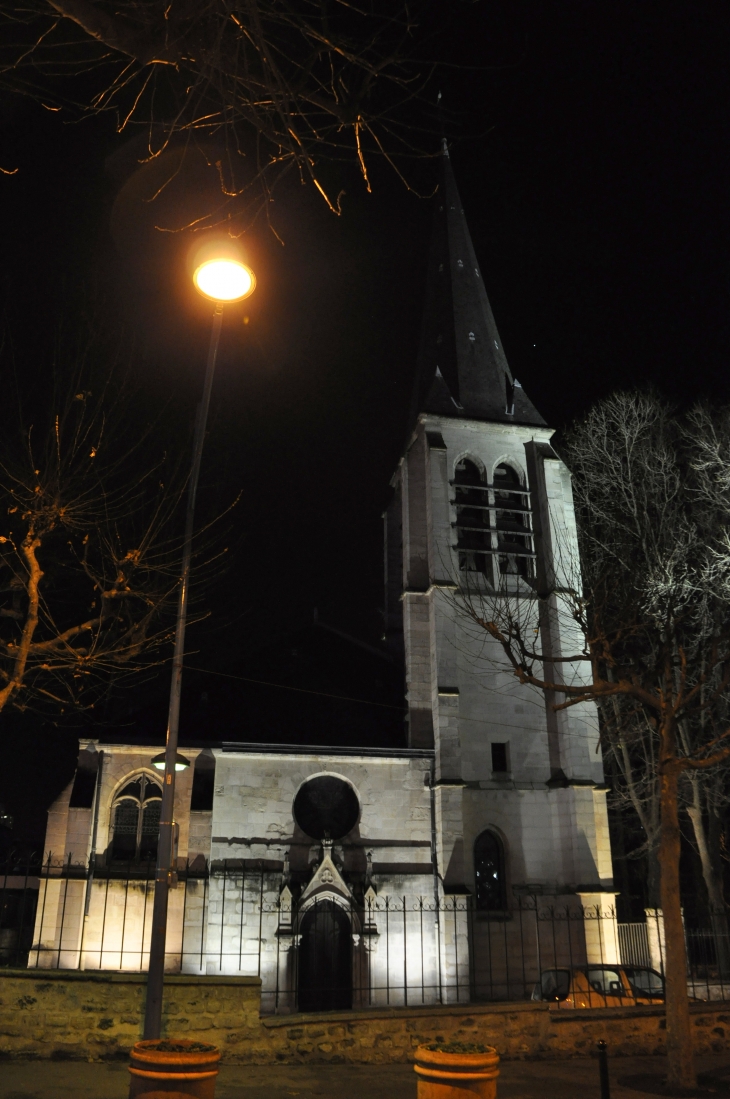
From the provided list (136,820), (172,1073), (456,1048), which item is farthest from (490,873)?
(172,1073)

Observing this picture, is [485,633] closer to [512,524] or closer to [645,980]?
[512,524]

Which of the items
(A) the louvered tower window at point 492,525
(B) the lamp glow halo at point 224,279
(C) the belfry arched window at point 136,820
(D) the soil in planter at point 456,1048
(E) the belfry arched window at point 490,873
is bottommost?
(D) the soil in planter at point 456,1048

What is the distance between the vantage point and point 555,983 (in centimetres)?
1559

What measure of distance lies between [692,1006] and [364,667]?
15694 mm

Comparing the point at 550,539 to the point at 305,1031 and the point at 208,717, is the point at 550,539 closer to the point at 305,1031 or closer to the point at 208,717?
the point at 208,717

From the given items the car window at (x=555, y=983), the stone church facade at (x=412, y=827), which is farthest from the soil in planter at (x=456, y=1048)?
the stone church facade at (x=412, y=827)

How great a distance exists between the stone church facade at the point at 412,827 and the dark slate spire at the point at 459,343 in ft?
7.25

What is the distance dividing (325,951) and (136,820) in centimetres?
595

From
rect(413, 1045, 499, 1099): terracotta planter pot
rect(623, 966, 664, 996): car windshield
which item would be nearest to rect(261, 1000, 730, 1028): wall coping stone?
rect(623, 966, 664, 996): car windshield

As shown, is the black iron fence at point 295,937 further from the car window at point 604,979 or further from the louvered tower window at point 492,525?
the louvered tower window at point 492,525

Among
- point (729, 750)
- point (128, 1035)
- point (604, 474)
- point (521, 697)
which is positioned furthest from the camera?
point (521, 697)

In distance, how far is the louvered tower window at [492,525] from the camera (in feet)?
87.9

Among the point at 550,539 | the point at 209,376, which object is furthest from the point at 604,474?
the point at 209,376

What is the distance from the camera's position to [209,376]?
12500 mm
